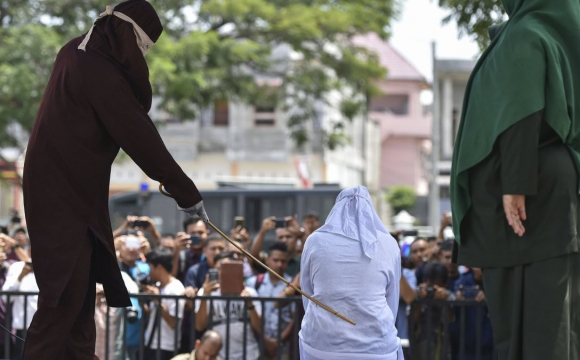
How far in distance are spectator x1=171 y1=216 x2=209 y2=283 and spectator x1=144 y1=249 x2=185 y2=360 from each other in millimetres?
554

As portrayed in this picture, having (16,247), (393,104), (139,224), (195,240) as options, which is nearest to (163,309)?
(195,240)

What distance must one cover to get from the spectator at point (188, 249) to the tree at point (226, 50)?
804 cm

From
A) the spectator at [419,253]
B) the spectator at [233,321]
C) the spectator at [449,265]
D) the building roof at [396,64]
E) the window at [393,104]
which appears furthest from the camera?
the window at [393,104]

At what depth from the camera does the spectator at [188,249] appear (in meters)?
9.09

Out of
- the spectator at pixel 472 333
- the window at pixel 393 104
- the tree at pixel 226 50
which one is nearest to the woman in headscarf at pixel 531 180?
the spectator at pixel 472 333

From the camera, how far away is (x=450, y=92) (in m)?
35.7

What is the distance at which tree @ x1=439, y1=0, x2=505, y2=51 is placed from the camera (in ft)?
28.5

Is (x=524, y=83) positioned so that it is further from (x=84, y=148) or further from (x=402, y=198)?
(x=402, y=198)

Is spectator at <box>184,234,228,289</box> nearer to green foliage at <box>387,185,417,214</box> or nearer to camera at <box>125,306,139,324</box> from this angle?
camera at <box>125,306,139,324</box>

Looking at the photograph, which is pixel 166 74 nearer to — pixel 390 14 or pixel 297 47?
pixel 297 47

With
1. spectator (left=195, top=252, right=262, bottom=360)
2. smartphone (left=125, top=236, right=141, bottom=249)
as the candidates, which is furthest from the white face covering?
smartphone (left=125, top=236, right=141, bottom=249)

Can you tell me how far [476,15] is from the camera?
8938mm

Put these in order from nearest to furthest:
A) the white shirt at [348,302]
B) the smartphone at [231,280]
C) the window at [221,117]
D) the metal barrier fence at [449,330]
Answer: the white shirt at [348,302], the metal barrier fence at [449,330], the smartphone at [231,280], the window at [221,117]

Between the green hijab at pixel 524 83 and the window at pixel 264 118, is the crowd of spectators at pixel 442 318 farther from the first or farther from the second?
the window at pixel 264 118
